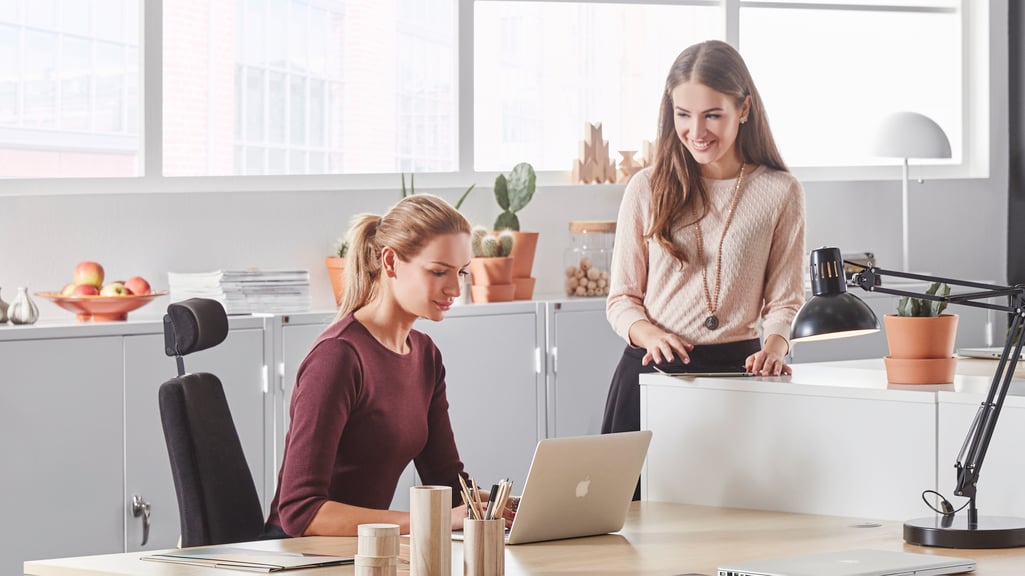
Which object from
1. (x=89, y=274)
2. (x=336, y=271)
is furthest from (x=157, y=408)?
(x=336, y=271)

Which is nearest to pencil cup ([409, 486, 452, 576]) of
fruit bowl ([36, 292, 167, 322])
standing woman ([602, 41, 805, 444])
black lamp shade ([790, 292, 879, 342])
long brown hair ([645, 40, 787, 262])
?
black lamp shade ([790, 292, 879, 342])

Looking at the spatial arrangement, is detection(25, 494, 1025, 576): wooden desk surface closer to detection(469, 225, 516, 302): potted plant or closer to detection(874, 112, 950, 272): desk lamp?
detection(469, 225, 516, 302): potted plant

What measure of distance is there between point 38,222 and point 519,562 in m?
2.73

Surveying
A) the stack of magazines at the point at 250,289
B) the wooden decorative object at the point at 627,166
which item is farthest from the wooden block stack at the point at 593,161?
the stack of magazines at the point at 250,289

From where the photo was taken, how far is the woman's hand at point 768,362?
2.89m

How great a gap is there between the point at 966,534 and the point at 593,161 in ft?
11.1

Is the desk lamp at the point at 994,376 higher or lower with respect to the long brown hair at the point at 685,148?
lower

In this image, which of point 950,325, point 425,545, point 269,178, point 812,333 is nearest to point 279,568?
point 425,545

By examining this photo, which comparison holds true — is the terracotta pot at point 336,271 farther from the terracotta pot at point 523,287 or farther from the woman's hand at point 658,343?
the woman's hand at point 658,343

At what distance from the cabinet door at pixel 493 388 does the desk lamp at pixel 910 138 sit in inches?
70.9

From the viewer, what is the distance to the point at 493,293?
194 inches

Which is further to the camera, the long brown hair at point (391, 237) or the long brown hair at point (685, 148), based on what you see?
the long brown hair at point (685, 148)

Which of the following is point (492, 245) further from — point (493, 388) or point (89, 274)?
point (89, 274)

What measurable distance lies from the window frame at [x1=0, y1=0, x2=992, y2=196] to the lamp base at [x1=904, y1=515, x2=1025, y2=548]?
3.03 m
